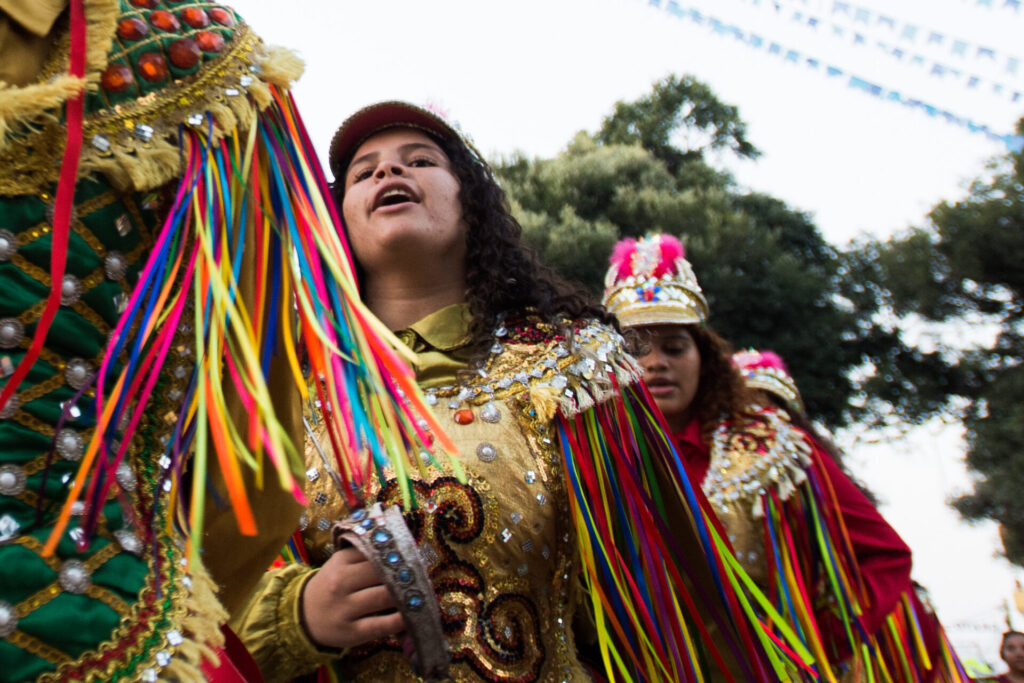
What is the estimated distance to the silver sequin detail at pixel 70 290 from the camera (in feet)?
3.55

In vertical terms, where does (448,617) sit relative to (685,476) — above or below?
below

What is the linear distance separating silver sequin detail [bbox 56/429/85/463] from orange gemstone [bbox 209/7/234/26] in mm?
543

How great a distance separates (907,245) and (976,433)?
2.82 meters

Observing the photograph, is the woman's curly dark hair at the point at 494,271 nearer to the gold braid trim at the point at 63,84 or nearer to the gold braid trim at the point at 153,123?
the gold braid trim at the point at 153,123

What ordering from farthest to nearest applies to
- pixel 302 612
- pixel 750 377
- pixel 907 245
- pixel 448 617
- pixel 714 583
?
pixel 907 245, pixel 750 377, pixel 714 583, pixel 448 617, pixel 302 612

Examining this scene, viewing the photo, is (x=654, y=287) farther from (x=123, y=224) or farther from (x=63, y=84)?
(x=63, y=84)

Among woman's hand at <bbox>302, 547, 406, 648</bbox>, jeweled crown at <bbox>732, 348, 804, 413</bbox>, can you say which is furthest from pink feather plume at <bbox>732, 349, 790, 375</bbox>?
woman's hand at <bbox>302, 547, 406, 648</bbox>

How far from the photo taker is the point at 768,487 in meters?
3.89

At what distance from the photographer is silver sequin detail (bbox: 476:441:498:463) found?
2123 millimetres

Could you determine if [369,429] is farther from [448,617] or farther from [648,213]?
[648,213]

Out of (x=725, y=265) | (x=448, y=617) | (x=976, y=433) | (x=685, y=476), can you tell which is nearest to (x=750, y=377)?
(x=685, y=476)

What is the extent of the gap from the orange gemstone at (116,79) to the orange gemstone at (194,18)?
0.12m

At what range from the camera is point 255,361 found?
1.07m

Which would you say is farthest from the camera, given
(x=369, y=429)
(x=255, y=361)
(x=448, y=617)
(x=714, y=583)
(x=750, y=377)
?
(x=750, y=377)
